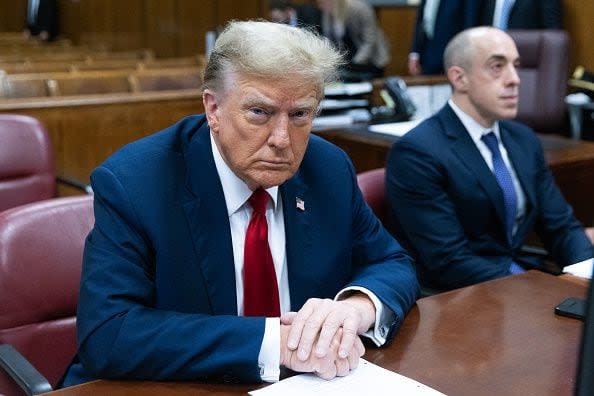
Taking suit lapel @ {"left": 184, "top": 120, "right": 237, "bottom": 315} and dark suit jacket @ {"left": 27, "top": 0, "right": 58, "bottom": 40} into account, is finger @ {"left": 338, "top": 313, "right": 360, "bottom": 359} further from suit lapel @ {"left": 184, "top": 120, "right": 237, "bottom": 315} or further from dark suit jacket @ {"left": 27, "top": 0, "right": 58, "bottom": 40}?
dark suit jacket @ {"left": 27, "top": 0, "right": 58, "bottom": 40}

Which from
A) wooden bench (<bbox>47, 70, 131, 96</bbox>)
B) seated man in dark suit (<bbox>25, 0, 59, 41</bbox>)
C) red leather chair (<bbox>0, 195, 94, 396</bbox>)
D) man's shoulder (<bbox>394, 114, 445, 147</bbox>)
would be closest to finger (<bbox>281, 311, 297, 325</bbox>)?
red leather chair (<bbox>0, 195, 94, 396</bbox>)

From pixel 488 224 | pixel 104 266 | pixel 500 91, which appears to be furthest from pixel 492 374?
pixel 500 91

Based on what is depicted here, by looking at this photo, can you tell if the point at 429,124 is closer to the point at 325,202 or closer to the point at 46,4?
the point at 325,202

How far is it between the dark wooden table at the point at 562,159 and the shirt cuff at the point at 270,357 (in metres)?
2.30

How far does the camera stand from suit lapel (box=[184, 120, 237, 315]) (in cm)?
167

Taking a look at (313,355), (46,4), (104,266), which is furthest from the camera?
(46,4)

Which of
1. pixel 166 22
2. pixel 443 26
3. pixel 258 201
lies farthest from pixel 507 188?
pixel 166 22

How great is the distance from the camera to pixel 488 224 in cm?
289

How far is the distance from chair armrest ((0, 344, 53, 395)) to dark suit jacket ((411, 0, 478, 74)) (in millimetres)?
5005

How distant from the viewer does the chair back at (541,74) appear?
16.6ft

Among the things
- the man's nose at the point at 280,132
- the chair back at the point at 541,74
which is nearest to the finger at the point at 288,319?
the man's nose at the point at 280,132

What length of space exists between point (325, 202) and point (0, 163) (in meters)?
2.13

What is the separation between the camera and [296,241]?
1788 mm

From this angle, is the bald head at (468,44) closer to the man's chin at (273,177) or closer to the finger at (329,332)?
the man's chin at (273,177)
